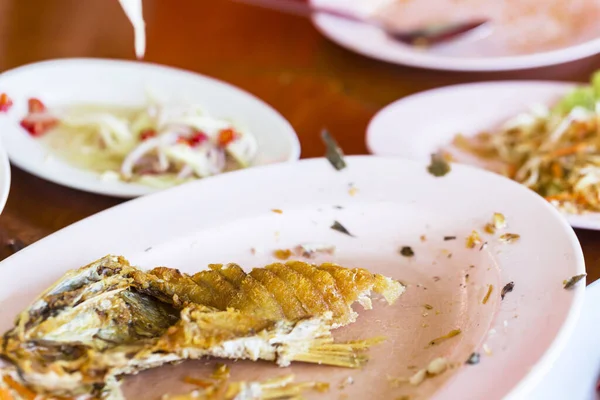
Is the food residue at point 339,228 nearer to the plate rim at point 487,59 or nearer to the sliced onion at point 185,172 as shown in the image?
the sliced onion at point 185,172

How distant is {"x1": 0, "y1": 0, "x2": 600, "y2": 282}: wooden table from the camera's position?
2000 mm

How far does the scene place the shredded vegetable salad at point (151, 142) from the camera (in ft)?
5.94

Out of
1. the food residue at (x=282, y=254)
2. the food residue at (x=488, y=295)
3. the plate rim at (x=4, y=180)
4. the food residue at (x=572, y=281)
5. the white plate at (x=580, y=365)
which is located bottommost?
the white plate at (x=580, y=365)

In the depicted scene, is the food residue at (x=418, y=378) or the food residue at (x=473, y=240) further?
the food residue at (x=473, y=240)

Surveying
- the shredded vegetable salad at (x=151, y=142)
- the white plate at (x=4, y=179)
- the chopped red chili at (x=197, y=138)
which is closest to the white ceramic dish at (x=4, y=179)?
the white plate at (x=4, y=179)

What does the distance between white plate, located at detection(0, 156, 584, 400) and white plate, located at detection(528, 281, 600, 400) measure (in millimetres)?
197

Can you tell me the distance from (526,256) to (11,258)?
1046 mm

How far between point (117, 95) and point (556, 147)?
1.45 meters

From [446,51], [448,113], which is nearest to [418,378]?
[448,113]

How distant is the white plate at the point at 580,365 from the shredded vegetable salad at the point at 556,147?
35 cm

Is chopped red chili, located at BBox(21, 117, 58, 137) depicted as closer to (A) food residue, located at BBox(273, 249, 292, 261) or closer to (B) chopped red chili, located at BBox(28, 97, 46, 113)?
Result: (B) chopped red chili, located at BBox(28, 97, 46, 113)

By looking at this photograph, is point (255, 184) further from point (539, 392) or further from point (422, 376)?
point (539, 392)

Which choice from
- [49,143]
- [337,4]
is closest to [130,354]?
[49,143]

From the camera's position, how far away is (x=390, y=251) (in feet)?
4.79
